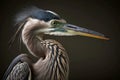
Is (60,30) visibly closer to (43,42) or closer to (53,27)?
(53,27)

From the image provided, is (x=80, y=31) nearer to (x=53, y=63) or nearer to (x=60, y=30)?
(x=60, y=30)

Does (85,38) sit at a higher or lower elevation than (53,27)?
lower

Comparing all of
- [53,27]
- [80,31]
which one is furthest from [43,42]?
[80,31]

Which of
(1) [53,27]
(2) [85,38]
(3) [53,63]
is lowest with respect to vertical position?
(3) [53,63]

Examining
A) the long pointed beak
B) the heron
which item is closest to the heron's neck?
the heron

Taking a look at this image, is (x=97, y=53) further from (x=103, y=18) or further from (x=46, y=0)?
(x=46, y=0)

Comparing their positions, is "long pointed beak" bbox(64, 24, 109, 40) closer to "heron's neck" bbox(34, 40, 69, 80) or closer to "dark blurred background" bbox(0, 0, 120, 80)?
"dark blurred background" bbox(0, 0, 120, 80)
